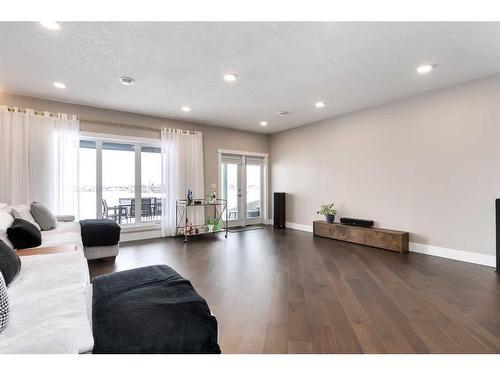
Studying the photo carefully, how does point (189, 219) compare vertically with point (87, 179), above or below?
below

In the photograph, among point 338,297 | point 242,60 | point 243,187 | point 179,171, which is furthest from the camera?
point 243,187

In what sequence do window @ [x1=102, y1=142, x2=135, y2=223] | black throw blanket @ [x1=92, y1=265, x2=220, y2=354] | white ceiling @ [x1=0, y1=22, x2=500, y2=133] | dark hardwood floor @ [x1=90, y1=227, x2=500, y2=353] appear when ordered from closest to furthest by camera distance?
black throw blanket @ [x1=92, y1=265, x2=220, y2=354] < dark hardwood floor @ [x1=90, y1=227, x2=500, y2=353] < white ceiling @ [x1=0, y1=22, x2=500, y2=133] < window @ [x1=102, y1=142, x2=135, y2=223]

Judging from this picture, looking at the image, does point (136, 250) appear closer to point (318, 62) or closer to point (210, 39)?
point (210, 39)

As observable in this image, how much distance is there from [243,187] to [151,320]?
5.95 m

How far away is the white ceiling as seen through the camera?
2.45 metres

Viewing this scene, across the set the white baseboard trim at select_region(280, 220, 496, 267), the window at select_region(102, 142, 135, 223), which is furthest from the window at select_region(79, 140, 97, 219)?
the white baseboard trim at select_region(280, 220, 496, 267)

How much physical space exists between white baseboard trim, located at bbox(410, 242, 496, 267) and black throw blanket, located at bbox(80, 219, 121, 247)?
4.90 metres

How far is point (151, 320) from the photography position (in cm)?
123

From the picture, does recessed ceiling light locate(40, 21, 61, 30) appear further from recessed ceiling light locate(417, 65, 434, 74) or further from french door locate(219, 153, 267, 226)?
french door locate(219, 153, 267, 226)

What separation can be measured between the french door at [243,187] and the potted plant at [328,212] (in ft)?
7.29

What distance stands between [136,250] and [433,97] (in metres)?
5.65

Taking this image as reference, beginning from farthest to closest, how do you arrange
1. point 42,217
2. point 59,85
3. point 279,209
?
1. point 279,209
2. point 59,85
3. point 42,217

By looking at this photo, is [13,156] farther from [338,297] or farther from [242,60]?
[338,297]

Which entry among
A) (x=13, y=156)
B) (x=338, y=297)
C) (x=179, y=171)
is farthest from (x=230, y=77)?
(x=13, y=156)
